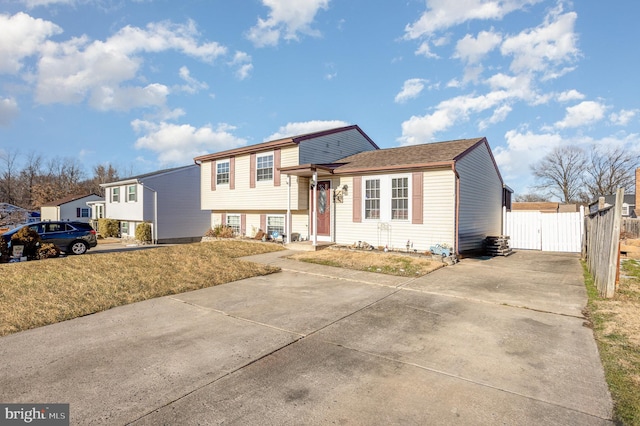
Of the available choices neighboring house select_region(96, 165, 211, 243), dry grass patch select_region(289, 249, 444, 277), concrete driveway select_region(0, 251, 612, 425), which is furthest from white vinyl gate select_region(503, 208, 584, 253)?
neighboring house select_region(96, 165, 211, 243)

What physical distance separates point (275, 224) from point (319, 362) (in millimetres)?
13407

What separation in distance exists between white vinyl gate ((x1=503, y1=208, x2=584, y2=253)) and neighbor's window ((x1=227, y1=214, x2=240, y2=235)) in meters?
14.6

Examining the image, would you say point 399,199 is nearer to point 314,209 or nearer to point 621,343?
point 314,209

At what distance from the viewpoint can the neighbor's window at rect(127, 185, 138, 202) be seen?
2384 cm

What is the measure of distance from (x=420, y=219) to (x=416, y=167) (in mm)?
1970

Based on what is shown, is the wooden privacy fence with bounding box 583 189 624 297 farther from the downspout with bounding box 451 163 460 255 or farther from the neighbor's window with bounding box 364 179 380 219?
the neighbor's window with bounding box 364 179 380 219

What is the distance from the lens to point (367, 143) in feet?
63.7

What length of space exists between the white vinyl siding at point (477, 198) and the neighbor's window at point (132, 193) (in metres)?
21.8

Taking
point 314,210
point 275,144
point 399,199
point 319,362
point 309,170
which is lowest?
point 319,362

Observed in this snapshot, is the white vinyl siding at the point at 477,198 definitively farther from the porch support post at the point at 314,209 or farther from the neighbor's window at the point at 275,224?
the neighbor's window at the point at 275,224

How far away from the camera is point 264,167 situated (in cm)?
1661

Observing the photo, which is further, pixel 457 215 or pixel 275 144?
pixel 275 144

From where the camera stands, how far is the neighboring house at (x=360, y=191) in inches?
485

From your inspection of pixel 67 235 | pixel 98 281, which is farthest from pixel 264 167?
pixel 98 281
